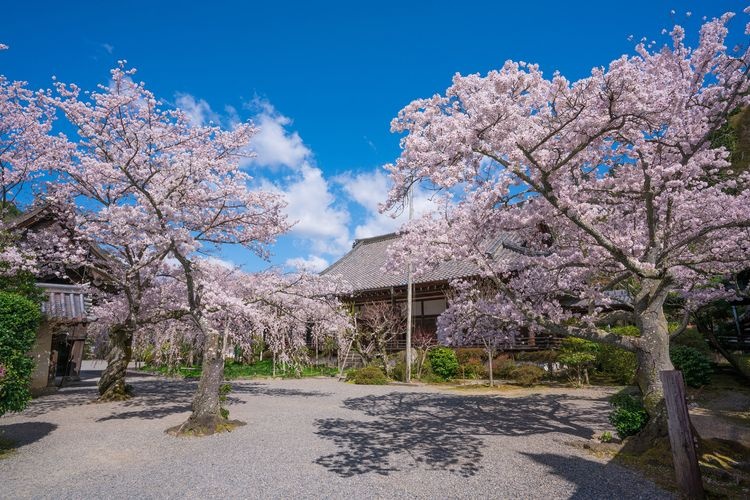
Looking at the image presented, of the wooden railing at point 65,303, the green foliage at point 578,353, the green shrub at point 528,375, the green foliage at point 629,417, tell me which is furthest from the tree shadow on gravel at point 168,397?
the green foliage at point 629,417

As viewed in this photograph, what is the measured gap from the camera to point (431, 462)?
669 centimetres

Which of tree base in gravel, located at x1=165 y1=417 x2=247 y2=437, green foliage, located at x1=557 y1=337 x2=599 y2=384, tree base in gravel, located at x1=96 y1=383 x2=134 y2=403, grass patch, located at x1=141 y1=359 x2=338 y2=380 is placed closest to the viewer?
tree base in gravel, located at x1=165 y1=417 x2=247 y2=437

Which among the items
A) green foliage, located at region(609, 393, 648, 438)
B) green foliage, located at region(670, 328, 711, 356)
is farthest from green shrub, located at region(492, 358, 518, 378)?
green foliage, located at region(609, 393, 648, 438)

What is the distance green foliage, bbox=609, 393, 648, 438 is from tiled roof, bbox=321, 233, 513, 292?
1079 centimetres

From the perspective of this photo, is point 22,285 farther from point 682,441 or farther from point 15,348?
point 682,441

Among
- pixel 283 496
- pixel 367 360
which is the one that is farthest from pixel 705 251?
pixel 367 360

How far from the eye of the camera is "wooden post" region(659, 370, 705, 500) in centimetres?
504

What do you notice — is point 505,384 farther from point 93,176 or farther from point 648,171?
point 93,176

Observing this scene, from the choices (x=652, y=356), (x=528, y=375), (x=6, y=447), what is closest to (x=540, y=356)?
(x=528, y=375)

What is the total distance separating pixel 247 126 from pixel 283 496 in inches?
354

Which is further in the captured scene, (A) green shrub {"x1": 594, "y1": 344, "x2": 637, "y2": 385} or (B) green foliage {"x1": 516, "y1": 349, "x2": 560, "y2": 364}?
(B) green foliage {"x1": 516, "y1": 349, "x2": 560, "y2": 364}

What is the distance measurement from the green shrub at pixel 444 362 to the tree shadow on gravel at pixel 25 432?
1397cm

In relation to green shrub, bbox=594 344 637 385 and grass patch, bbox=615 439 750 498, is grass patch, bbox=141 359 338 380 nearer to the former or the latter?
green shrub, bbox=594 344 637 385

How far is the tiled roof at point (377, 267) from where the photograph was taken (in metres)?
21.7
